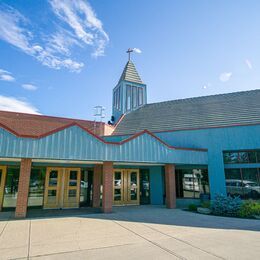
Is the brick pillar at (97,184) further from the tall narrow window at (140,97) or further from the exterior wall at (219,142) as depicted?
the tall narrow window at (140,97)

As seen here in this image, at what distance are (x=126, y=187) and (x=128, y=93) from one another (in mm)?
12819

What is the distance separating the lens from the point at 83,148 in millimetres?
11047

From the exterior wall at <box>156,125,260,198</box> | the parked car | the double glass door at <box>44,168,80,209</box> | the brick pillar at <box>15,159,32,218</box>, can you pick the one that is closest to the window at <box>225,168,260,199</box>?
the parked car

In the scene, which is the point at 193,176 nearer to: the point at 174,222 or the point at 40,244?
the point at 174,222

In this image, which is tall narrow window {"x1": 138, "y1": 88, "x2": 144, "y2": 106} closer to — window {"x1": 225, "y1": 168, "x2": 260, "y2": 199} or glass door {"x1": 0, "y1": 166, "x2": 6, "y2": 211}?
window {"x1": 225, "y1": 168, "x2": 260, "y2": 199}

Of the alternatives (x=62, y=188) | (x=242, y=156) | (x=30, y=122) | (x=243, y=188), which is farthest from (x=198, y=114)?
(x=30, y=122)

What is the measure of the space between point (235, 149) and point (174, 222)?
840 cm

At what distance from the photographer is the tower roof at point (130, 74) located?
1016 inches

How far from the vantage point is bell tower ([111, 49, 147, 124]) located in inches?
953

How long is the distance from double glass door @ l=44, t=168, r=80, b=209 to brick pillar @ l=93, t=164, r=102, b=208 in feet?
3.67

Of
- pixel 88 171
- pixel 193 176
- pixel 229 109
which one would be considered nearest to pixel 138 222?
pixel 88 171

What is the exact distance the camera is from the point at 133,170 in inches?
637

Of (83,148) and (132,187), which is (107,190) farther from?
(132,187)

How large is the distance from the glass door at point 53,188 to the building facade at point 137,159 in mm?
62
